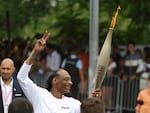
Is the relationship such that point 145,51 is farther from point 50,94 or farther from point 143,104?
point 50,94

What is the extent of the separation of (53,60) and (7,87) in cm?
693

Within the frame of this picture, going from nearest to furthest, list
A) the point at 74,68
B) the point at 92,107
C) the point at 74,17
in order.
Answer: the point at 92,107, the point at 74,68, the point at 74,17

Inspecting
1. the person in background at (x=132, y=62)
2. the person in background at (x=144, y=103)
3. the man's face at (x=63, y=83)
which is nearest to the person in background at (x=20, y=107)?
the man's face at (x=63, y=83)

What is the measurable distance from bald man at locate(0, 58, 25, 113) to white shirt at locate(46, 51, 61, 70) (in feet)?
21.4

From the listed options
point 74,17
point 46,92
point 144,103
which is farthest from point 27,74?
point 74,17

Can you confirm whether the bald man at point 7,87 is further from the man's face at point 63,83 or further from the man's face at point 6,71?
the man's face at point 63,83

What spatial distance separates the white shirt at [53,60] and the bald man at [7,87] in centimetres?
654

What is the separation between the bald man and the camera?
8180 mm

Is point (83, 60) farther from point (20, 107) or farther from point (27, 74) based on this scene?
point (20, 107)

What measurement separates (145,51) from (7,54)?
127 inches

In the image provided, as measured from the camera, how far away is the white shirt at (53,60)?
15.2 meters

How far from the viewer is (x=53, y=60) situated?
1527cm

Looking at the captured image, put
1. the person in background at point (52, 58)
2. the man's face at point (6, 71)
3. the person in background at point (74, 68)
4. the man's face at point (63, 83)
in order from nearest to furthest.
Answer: the man's face at point (63, 83)
the man's face at point (6, 71)
the person in background at point (74, 68)
the person in background at point (52, 58)

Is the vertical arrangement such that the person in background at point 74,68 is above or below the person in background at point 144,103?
above
